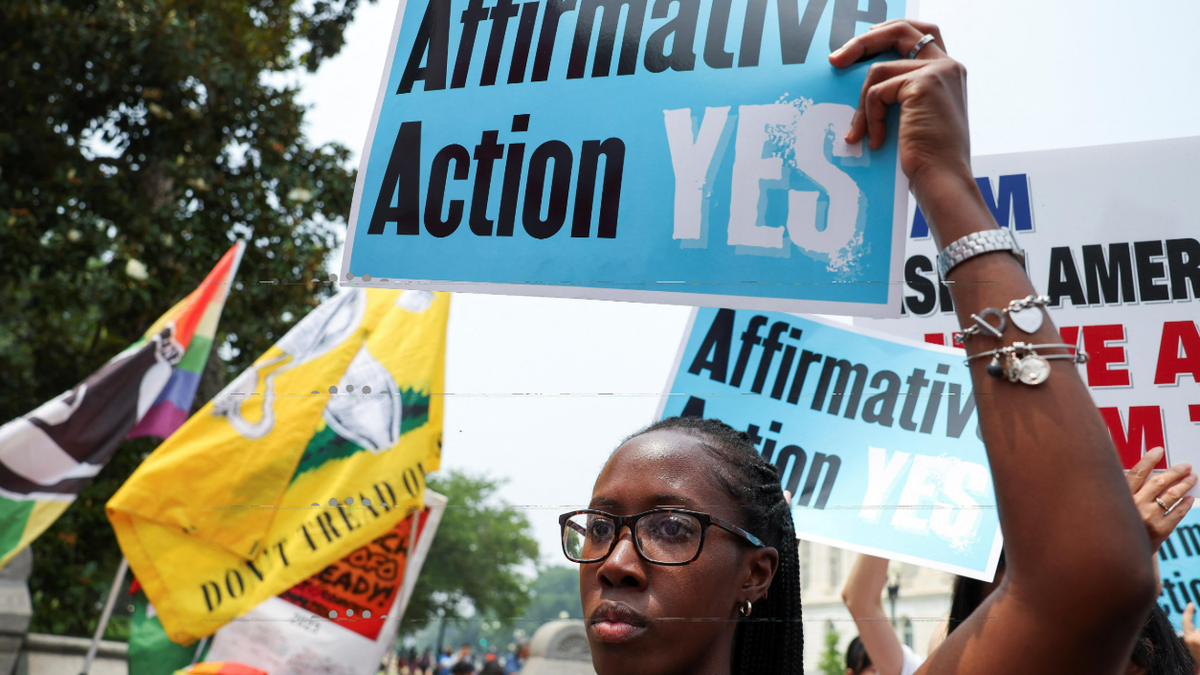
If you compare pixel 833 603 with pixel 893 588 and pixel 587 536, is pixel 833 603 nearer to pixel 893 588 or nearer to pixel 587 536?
pixel 893 588

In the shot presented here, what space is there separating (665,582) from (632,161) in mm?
670

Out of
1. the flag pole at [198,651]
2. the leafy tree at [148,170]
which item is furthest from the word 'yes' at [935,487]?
the leafy tree at [148,170]

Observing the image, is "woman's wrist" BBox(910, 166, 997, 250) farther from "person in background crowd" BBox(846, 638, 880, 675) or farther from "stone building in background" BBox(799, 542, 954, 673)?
"person in background crowd" BBox(846, 638, 880, 675)

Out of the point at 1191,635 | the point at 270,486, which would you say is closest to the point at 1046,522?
the point at 1191,635

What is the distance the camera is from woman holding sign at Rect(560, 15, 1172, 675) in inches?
40.9

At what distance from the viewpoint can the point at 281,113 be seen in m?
9.27

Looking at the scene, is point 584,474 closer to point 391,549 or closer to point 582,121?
point 582,121

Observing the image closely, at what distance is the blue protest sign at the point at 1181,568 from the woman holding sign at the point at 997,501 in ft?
4.87

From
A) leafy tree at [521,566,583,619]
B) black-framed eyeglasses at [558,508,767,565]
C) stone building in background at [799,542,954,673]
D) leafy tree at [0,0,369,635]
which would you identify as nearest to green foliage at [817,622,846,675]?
stone building in background at [799,542,954,673]

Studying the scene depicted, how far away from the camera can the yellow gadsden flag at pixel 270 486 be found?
4387 millimetres

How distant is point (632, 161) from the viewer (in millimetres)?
1584

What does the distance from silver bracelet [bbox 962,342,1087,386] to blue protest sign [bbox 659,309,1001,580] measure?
531 mm

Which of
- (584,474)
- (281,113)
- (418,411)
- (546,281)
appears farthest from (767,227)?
(281,113)

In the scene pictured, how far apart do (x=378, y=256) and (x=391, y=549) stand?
3.76 m
